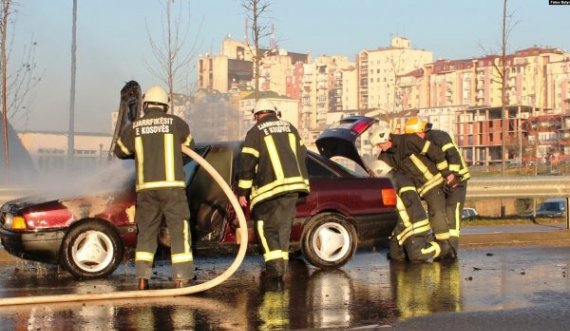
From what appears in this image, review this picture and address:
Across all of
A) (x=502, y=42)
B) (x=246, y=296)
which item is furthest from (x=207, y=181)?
(x=502, y=42)

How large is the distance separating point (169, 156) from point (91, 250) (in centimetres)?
155

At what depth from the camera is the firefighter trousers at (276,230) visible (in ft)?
27.0

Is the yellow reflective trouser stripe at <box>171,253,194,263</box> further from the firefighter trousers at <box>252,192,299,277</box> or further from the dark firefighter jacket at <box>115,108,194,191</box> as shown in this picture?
the firefighter trousers at <box>252,192,299,277</box>

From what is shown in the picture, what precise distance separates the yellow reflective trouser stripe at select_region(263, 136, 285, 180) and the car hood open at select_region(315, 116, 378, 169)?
229 cm

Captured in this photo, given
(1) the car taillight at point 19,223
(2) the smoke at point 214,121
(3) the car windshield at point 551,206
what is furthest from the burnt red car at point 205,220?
(3) the car windshield at point 551,206

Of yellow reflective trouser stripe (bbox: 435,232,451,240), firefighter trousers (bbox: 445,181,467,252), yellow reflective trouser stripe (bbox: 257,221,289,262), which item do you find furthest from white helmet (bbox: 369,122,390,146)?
yellow reflective trouser stripe (bbox: 257,221,289,262)

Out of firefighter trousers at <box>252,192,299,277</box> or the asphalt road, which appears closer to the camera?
the asphalt road

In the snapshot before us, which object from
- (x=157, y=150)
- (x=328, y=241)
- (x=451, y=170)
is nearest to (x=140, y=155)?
(x=157, y=150)

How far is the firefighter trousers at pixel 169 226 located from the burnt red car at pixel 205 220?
0.92 metres

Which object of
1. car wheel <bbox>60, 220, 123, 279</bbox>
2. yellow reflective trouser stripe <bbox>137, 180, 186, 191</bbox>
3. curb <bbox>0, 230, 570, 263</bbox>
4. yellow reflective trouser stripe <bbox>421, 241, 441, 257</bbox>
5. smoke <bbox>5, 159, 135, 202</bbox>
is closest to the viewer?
yellow reflective trouser stripe <bbox>137, 180, 186, 191</bbox>

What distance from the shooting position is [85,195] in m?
8.48

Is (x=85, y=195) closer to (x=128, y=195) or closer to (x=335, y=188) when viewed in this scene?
(x=128, y=195)

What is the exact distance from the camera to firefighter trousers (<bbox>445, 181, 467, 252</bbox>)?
33.8 feet

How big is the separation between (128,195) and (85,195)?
421 mm
